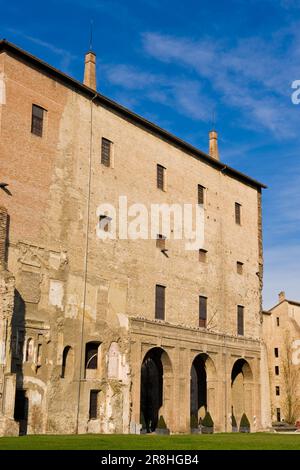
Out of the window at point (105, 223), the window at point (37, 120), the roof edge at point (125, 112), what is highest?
the roof edge at point (125, 112)

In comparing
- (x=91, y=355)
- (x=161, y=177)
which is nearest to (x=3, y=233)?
(x=91, y=355)

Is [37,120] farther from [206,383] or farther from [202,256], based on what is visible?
[206,383]

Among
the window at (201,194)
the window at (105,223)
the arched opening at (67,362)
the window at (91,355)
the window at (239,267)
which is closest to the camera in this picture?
the arched opening at (67,362)

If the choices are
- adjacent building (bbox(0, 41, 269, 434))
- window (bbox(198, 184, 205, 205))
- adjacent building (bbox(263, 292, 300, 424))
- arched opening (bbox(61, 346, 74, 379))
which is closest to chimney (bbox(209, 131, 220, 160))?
adjacent building (bbox(0, 41, 269, 434))

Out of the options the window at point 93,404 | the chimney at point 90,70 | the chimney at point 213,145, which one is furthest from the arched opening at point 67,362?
the chimney at point 213,145

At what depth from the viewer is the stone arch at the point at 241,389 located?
37.8m

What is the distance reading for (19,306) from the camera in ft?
82.6

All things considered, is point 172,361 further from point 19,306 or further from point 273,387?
point 273,387

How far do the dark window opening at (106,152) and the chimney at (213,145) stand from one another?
11.6m

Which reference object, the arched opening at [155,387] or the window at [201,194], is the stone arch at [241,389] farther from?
the window at [201,194]

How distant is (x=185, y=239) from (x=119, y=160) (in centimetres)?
613

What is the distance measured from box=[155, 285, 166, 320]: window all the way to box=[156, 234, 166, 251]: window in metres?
2.03

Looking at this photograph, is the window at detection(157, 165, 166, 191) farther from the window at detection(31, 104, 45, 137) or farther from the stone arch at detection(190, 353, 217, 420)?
the stone arch at detection(190, 353, 217, 420)
